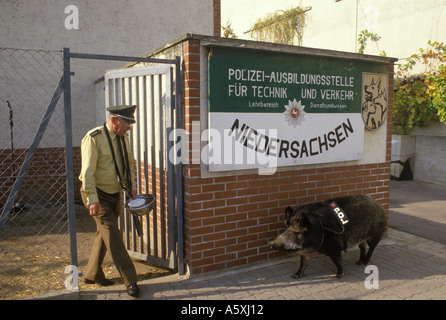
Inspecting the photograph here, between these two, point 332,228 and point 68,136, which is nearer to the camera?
point 68,136

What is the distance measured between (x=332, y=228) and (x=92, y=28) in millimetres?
7733

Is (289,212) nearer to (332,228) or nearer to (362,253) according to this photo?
(332,228)

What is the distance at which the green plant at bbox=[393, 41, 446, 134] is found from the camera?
11.0 m

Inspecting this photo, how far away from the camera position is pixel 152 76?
4.79m

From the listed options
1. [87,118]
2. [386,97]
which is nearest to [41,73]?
[87,118]

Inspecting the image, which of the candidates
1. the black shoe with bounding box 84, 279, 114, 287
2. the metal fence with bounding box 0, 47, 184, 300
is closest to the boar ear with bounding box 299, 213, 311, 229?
the metal fence with bounding box 0, 47, 184, 300

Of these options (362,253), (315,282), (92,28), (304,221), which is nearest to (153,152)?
(304,221)

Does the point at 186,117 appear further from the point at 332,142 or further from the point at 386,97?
the point at 386,97

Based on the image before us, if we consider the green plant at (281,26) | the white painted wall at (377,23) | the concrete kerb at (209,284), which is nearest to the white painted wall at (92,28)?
the concrete kerb at (209,284)

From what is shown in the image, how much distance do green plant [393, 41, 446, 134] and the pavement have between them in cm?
689

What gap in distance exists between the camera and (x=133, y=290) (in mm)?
4094

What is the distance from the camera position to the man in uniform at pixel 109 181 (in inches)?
160

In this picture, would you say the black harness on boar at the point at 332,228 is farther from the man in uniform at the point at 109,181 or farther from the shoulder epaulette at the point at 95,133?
the shoulder epaulette at the point at 95,133
